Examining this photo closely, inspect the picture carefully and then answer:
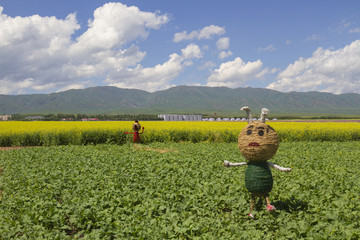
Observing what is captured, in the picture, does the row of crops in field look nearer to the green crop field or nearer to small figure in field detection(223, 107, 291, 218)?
the green crop field

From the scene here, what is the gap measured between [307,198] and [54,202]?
7693mm

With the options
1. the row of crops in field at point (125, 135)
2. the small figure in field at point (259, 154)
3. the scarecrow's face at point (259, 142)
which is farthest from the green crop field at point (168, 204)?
the row of crops in field at point (125, 135)

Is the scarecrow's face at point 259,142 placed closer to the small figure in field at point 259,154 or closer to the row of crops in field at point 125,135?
the small figure in field at point 259,154

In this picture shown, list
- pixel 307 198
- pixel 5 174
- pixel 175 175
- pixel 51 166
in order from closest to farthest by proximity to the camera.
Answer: pixel 307 198
pixel 175 175
pixel 5 174
pixel 51 166

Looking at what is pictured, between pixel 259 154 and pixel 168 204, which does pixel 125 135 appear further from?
pixel 259 154

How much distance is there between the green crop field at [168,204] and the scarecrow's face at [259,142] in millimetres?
1532

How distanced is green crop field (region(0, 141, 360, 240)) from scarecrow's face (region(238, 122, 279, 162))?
1.53 meters

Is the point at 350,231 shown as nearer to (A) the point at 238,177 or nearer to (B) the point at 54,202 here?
(A) the point at 238,177

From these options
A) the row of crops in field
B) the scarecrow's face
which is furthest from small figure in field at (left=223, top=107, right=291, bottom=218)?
the row of crops in field

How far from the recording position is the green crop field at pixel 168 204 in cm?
578

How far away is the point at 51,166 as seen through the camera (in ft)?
39.9

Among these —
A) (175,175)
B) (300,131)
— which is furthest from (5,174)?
(300,131)

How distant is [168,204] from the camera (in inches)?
286

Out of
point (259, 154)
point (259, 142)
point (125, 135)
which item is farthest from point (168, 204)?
point (125, 135)
